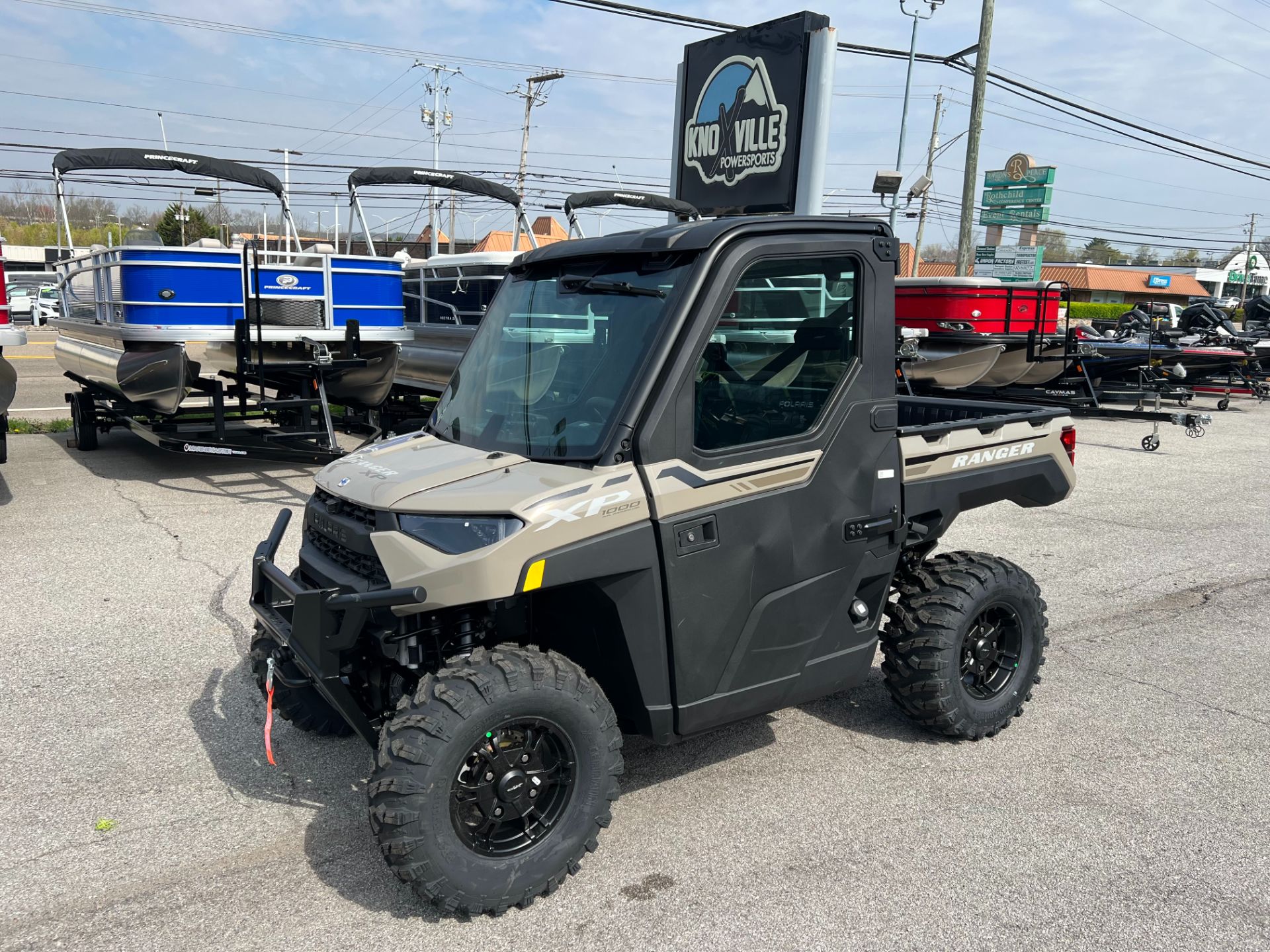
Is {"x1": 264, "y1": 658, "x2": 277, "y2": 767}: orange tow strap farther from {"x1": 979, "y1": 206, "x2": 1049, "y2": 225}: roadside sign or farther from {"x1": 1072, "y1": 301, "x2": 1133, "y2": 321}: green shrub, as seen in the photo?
{"x1": 1072, "y1": 301, "x2": 1133, "y2": 321}: green shrub

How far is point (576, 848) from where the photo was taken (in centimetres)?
319

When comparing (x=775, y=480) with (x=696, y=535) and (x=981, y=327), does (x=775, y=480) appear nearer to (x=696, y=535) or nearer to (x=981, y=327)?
(x=696, y=535)

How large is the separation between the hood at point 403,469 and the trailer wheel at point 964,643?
1.94m

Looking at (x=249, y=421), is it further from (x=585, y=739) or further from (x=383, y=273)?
(x=585, y=739)

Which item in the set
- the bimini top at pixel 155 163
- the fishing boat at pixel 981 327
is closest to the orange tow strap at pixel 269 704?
the bimini top at pixel 155 163

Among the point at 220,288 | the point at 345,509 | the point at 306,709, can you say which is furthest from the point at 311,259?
the point at 345,509

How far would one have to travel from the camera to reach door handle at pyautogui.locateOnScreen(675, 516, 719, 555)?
324 centimetres

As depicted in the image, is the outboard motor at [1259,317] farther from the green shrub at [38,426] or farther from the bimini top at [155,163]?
the green shrub at [38,426]

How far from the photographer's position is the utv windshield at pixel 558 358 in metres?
3.32

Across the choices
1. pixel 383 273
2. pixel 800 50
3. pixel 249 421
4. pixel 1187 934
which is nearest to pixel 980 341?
pixel 800 50

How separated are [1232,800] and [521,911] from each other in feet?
9.50

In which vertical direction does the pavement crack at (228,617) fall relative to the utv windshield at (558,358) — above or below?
below

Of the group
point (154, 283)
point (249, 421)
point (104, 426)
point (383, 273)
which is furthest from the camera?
point (249, 421)

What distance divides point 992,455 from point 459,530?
8.41ft
